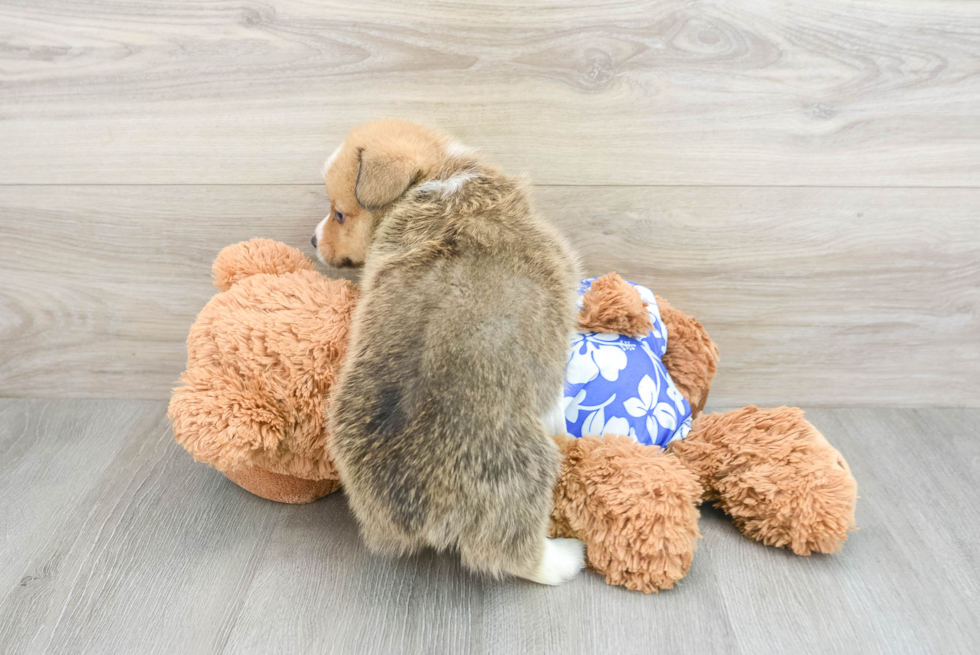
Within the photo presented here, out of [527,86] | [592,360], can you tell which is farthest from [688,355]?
[527,86]

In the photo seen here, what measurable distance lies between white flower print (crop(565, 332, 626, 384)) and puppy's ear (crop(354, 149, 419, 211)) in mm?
287

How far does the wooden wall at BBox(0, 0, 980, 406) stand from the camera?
934 mm

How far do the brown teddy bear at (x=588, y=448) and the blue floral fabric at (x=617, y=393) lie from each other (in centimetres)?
2

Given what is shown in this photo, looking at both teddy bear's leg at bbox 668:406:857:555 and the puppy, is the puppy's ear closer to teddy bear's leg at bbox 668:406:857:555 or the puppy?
the puppy

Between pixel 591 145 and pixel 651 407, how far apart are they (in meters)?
0.41

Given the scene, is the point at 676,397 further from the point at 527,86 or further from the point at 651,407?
the point at 527,86

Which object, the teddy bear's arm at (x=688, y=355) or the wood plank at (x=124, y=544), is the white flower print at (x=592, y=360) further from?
the wood plank at (x=124, y=544)

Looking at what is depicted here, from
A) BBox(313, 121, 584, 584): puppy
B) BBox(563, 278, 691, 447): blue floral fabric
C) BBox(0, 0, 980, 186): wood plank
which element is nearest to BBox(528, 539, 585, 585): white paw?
BBox(313, 121, 584, 584): puppy

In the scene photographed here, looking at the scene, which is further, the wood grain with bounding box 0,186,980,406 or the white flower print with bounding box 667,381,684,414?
the wood grain with bounding box 0,186,980,406

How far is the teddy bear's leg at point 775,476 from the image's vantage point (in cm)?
80

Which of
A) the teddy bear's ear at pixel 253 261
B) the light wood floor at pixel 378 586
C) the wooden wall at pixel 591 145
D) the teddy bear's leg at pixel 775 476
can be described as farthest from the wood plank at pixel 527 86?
the light wood floor at pixel 378 586

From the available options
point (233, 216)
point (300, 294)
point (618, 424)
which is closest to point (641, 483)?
point (618, 424)

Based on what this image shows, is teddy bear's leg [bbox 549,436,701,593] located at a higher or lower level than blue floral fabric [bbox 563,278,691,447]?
lower

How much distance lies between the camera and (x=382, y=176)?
0.77 metres
